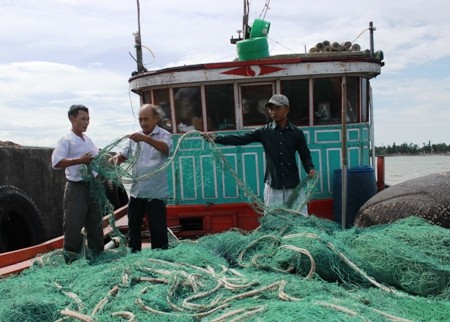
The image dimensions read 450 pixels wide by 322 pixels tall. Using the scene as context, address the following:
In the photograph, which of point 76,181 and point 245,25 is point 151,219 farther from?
point 245,25

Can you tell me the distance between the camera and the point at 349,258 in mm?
3406

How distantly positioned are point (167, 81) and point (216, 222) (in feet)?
6.45

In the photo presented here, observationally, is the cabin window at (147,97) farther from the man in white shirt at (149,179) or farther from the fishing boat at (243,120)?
the man in white shirt at (149,179)

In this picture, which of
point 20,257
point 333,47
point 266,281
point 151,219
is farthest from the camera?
point 333,47

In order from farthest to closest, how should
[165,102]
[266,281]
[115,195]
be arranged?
[115,195]
[165,102]
[266,281]

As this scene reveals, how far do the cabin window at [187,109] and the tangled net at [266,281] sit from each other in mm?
2352

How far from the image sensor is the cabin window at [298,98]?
6.36 m

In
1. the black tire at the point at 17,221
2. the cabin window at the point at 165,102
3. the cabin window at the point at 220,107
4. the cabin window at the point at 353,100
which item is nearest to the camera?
the black tire at the point at 17,221

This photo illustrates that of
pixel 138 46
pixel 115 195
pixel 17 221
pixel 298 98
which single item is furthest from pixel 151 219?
pixel 115 195

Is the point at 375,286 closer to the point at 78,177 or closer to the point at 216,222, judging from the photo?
the point at 78,177

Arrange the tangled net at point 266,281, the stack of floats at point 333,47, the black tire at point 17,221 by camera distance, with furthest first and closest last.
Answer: the stack of floats at point 333,47
the black tire at point 17,221
the tangled net at point 266,281

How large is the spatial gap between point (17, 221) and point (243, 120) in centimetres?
316

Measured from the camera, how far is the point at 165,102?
21.4 ft

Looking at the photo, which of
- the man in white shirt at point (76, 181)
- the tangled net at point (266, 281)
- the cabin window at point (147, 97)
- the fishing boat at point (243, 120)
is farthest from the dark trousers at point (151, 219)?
the cabin window at point (147, 97)
